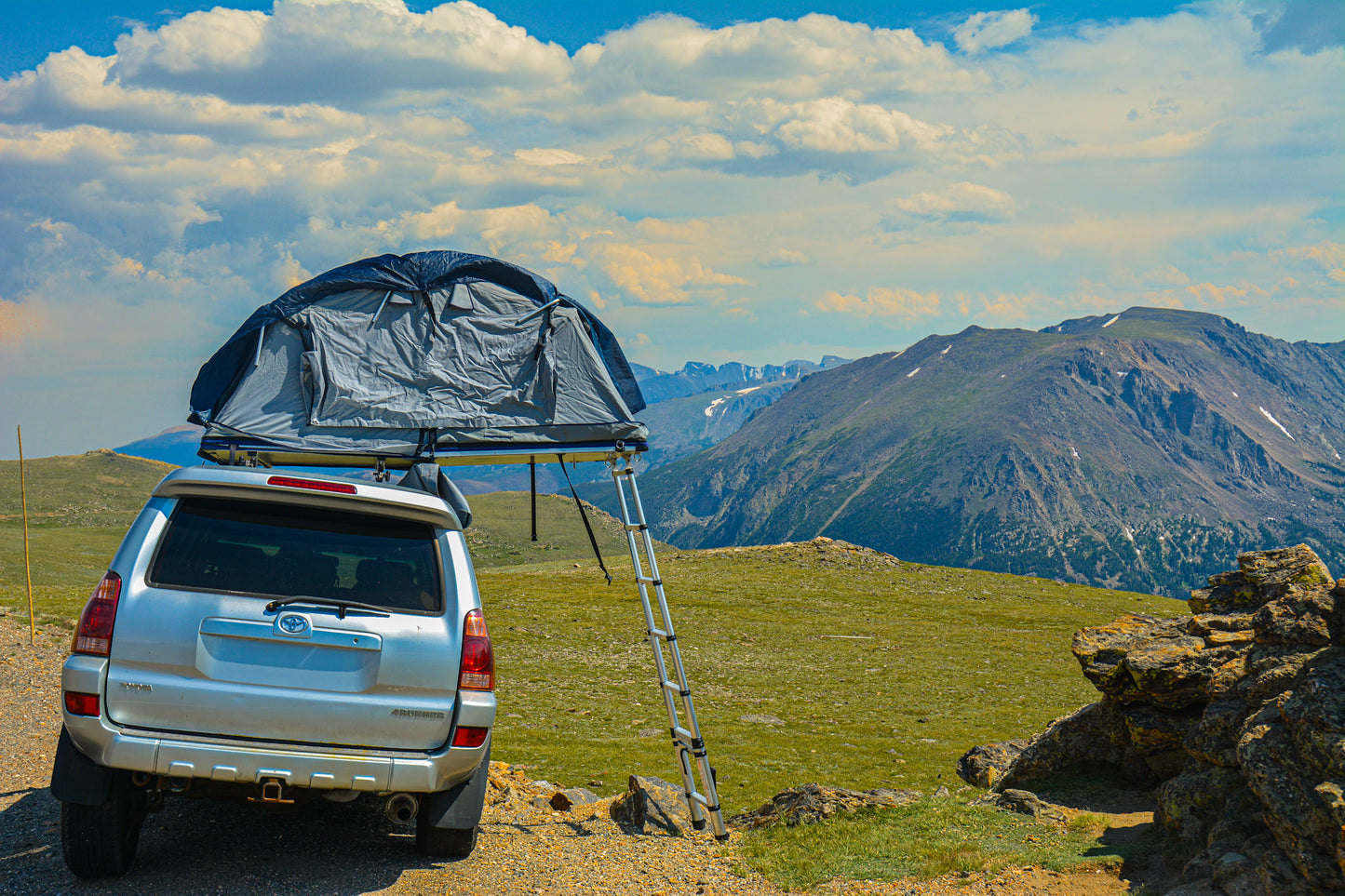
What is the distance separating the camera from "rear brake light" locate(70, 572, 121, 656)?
7402mm

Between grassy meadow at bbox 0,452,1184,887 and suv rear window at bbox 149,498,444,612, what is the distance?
5923mm

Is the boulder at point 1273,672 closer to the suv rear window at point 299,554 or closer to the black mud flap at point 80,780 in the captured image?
the suv rear window at point 299,554

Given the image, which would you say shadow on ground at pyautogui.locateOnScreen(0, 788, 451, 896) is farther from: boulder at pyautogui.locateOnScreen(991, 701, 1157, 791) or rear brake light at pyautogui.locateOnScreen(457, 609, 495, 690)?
boulder at pyautogui.locateOnScreen(991, 701, 1157, 791)

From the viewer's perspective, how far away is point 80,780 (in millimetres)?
7648

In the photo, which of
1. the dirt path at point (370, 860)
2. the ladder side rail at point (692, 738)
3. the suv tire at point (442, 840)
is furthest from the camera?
the ladder side rail at point (692, 738)

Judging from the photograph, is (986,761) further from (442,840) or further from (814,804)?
(442,840)

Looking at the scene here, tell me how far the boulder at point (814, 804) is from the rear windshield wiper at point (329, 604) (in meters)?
8.53

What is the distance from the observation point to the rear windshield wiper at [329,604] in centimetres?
764

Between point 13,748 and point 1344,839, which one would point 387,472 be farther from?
point 1344,839

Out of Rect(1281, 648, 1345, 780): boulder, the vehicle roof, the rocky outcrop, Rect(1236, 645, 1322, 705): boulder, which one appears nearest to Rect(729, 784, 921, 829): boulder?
the rocky outcrop

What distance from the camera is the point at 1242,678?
1152 cm

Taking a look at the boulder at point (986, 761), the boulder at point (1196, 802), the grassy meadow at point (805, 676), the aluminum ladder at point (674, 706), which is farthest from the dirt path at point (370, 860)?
the boulder at point (986, 761)

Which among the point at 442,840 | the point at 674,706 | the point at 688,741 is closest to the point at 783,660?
the point at 674,706

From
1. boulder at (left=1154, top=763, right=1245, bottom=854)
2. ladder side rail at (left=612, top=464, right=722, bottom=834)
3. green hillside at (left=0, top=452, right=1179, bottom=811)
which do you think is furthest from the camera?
green hillside at (left=0, top=452, right=1179, bottom=811)
